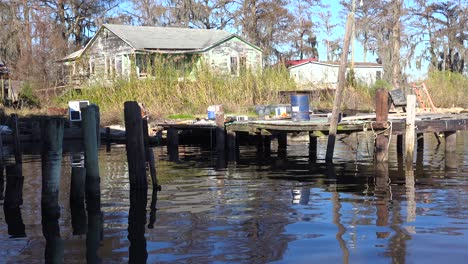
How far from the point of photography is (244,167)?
1741 centimetres

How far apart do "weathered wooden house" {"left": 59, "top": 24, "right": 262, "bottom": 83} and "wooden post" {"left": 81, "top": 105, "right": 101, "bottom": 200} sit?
2926 centimetres

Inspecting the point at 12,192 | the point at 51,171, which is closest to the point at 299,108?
the point at 12,192

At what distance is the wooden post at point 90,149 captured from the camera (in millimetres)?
10656

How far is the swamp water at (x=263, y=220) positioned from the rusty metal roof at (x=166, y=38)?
27.4 metres

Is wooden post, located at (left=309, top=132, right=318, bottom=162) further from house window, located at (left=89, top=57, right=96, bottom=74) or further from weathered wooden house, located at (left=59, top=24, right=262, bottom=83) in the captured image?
house window, located at (left=89, top=57, right=96, bottom=74)

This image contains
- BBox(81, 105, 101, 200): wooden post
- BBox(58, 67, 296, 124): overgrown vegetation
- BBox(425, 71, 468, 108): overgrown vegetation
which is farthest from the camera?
BBox(425, 71, 468, 108): overgrown vegetation

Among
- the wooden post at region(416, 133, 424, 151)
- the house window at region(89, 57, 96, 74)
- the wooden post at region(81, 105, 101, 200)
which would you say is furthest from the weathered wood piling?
the house window at region(89, 57, 96, 74)

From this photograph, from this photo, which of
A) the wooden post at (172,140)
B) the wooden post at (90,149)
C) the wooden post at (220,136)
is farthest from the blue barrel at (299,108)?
the wooden post at (90,149)

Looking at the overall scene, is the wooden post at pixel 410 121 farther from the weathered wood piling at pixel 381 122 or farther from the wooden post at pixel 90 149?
the wooden post at pixel 90 149

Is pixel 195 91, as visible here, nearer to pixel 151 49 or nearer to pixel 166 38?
pixel 151 49

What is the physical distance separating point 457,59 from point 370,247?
44339 millimetres

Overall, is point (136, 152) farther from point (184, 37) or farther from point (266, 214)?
point (184, 37)

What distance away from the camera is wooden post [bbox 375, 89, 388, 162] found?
1501 cm

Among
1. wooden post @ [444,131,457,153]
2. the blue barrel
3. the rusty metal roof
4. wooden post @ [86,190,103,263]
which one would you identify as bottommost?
wooden post @ [86,190,103,263]
